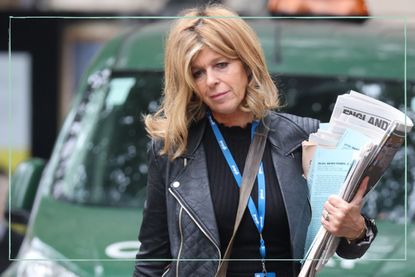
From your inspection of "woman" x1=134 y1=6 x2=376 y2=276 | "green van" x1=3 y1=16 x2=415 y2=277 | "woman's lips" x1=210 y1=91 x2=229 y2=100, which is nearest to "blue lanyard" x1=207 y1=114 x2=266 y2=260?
"woman" x1=134 y1=6 x2=376 y2=276

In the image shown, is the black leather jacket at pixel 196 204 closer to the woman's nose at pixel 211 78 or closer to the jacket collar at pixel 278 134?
the jacket collar at pixel 278 134

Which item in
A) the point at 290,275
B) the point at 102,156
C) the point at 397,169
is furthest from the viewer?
the point at 102,156

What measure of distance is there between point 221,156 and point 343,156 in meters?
0.32

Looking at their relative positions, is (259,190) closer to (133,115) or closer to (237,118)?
(237,118)

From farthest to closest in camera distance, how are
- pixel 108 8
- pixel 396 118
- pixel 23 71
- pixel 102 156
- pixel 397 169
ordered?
pixel 108 8, pixel 23 71, pixel 102 156, pixel 397 169, pixel 396 118

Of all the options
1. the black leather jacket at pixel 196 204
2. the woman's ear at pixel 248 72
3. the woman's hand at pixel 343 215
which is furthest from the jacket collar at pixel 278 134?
the woman's hand at pixel 343 215

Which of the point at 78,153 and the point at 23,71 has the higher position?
the point at 78,153

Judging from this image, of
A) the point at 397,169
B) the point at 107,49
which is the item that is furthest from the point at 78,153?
the point at 397,169

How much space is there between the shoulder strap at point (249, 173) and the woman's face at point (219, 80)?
0.31ft

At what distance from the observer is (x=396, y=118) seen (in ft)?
10.7

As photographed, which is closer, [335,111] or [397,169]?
[335,111]

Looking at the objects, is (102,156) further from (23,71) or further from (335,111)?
(23,71)

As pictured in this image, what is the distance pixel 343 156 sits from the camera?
3.42 metres

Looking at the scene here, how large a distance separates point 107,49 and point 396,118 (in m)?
2.84
